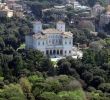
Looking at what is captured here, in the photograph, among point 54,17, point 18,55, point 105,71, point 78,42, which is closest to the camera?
point 105,71

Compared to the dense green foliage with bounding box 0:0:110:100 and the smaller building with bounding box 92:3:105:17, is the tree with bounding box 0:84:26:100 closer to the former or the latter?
the dense green foliage with bounding box 0:0:110:100

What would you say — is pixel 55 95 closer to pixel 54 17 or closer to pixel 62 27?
pixel 62 27

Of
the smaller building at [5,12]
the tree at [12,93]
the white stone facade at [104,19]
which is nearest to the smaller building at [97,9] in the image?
the white stone facade at [104,19]

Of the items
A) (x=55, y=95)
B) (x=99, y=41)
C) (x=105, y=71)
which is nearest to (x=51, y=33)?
(x=99, y=41)

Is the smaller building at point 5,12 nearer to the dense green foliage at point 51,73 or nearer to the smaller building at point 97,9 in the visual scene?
the smaller building at point 97,9

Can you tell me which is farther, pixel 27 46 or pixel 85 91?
pixel 27 46

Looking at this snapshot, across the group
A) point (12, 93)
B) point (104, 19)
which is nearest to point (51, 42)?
point (12, 93)

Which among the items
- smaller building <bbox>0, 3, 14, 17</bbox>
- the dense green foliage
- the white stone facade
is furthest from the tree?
smaller building <bbox>0, 3, 14, 17</bbox>

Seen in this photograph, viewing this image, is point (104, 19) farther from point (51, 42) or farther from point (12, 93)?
point (12, 93)

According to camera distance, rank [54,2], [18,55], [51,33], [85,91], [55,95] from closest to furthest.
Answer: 1. [55,95]
2. [85,91]
3. [18,55]
4. [51,33]
5. [54,2]
